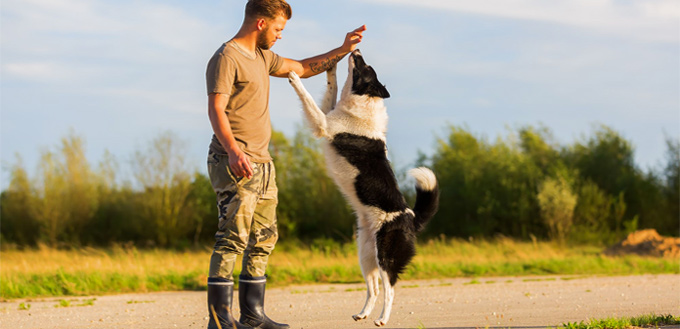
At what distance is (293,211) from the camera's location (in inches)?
1007

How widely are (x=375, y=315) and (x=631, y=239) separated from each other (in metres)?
13.8

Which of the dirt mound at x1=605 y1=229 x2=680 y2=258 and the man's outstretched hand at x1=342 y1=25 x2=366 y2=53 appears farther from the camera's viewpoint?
the dirt mound at x1=605 y1=229 x2=680 y2=258

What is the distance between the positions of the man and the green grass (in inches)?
97.9

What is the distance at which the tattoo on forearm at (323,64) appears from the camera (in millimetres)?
5196

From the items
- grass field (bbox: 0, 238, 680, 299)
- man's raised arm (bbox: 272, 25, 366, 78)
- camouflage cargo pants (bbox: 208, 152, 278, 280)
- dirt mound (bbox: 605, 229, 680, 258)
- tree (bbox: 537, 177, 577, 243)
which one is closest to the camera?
camouflage cargo pants (bbox: 208, 152, 278, 280)

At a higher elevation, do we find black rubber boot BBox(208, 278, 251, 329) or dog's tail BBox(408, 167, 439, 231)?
dog's tail BBox(408, 167, 439, 231)

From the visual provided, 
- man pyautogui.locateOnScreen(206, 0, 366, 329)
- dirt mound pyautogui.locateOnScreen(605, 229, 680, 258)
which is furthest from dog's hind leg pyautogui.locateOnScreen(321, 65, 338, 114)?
dirt mound pyautogui.locateOnScreen(605, 229, 680, 258)

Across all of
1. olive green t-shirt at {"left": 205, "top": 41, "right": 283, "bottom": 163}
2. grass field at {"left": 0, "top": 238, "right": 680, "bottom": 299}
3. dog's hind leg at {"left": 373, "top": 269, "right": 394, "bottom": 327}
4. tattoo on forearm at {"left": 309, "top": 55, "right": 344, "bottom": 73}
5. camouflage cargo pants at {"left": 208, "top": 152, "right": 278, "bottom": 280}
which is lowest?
grass field at {"left": 0, "top": 238, "right": 680, "bottom": 299}

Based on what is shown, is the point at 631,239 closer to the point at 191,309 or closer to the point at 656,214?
the point at 656,214

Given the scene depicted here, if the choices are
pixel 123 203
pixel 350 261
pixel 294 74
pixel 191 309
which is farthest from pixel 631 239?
Answer: pixel 123 203

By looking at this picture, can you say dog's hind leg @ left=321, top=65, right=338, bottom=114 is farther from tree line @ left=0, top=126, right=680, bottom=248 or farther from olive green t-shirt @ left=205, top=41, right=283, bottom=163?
tree line @ left=0, top=126, right=680, bottom=248

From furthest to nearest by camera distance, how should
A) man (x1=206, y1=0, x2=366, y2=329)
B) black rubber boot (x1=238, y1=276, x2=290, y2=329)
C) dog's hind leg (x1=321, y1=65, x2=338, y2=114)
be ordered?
1. dog's hind leg (x1=321, y1=65, x2=338, y2=114)
2. black rubber boot (x1=238, y1=276, x2=290, y2=329)
3. man (x1=206, y1=0, x2=366, y2=329)

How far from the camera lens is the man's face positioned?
4.62 metres

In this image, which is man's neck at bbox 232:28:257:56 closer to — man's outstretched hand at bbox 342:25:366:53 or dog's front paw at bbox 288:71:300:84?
dog's front paw at bbox 288:71:300:84
